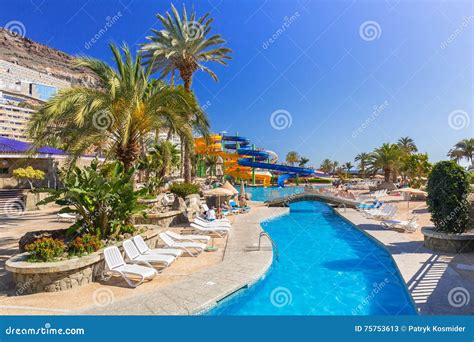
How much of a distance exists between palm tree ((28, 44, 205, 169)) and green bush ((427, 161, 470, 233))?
27.1 ft

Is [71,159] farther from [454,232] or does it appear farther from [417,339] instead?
[454,232]

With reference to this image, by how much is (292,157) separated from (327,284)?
8632 centimetres

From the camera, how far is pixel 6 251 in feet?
29.0

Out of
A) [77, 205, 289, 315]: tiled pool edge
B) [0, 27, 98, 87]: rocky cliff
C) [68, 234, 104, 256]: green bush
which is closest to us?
[77, 205, 289, 315]: tiled pool edge

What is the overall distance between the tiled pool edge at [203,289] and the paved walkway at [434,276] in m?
3.43

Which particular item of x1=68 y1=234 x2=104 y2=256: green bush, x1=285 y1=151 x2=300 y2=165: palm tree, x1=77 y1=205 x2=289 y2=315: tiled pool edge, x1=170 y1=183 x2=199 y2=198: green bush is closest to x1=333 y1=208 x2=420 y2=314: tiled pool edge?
x1=77 y1=205 x2=289 y2=315: tiled pool edge

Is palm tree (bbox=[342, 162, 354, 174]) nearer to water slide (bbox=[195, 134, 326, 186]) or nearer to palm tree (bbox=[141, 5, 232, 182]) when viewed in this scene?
water slide (bbox=[195, 134, 326, 186])

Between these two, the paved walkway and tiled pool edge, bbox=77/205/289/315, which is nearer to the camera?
tiled pool edge, bbox=77/205/289/315

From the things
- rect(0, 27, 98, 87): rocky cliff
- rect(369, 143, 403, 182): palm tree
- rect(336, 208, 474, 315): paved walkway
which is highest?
rect(0, 27, 98, 87): rocky cliff

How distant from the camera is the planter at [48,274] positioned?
601 cm

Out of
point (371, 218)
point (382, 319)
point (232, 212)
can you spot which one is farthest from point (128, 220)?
point (371, 218)

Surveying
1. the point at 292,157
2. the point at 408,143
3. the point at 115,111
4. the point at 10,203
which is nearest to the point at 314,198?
the point at 115,111

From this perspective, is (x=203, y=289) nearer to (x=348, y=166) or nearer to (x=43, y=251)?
(x=43, y=251)

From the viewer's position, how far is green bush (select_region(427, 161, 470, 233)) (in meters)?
8.98
